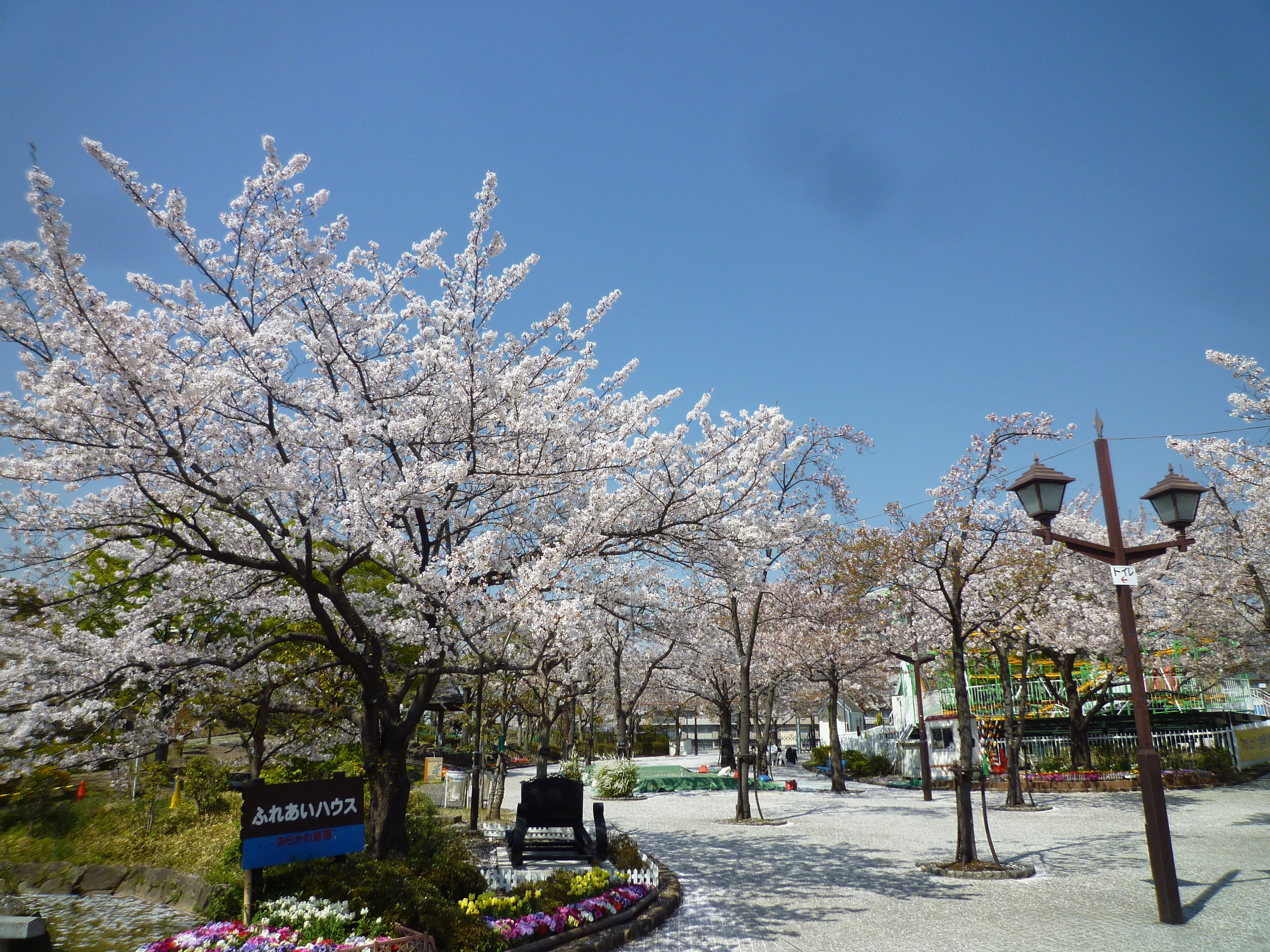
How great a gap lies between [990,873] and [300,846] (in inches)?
315

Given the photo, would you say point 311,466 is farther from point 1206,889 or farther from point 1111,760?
point 1111,760

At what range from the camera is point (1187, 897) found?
7.72m

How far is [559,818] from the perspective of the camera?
31.4 feet

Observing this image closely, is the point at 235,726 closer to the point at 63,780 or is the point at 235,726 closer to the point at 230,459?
the point at 63,780

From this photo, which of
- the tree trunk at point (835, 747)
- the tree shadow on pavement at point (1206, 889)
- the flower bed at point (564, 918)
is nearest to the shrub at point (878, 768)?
the tree trunk at point (835, 747)

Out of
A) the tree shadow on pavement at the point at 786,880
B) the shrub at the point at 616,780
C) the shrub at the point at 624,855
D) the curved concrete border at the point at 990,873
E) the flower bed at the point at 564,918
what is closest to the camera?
the flower bed at the point at 564,918

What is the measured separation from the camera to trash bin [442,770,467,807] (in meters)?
19.3

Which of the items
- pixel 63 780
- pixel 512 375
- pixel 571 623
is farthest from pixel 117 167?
pixel 63 780

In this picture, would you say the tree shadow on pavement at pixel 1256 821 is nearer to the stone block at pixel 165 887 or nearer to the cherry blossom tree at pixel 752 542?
the cherry blossom tree at pixel 752 542

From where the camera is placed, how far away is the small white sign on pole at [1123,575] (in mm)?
7465

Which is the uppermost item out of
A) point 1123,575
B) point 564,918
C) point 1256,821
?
point 1123,575

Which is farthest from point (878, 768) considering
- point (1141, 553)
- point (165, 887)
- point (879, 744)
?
point (165, 887)

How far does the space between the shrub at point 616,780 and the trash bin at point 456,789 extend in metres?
3.68

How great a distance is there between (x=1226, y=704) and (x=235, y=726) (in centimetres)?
2762
